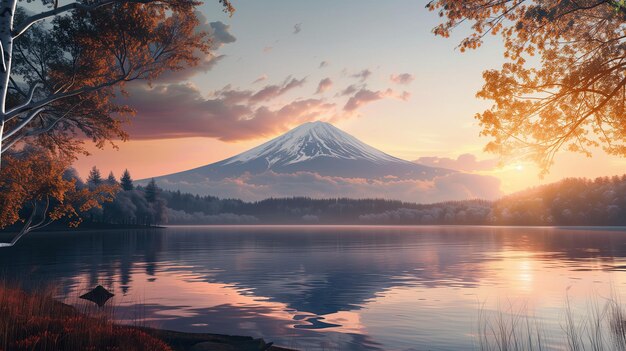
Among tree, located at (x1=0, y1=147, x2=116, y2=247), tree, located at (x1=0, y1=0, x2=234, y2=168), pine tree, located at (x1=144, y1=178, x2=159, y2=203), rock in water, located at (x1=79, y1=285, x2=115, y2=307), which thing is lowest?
rock in water, located at (x1=79, y1=285, x2=115, y2=307)

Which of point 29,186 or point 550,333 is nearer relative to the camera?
point 550,333

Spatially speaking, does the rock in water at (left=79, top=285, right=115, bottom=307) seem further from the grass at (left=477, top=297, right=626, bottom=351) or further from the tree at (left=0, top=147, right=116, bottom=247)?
the grass at (left=477, top=297, right=626, bottom=351)

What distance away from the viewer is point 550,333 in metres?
19.1

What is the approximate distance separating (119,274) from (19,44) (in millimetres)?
21990

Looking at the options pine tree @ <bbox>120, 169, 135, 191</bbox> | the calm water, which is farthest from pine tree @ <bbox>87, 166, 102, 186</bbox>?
the calm water

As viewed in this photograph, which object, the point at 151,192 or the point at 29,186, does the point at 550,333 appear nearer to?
the point at 29,186

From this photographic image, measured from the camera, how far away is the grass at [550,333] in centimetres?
1604

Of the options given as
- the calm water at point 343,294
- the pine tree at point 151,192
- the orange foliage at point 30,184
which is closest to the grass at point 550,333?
the calm water at point 343,294

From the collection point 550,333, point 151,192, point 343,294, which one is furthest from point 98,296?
point 151,192

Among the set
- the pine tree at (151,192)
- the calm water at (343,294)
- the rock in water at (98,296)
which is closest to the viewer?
the calm water at (343,294)

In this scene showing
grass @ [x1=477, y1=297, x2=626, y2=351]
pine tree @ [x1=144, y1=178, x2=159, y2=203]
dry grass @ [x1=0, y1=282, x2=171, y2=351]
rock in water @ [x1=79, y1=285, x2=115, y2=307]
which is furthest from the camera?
pine tree @ [x1=144, y1=178, x2=159, y2=203]

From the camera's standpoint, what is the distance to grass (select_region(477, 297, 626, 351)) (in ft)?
52.6

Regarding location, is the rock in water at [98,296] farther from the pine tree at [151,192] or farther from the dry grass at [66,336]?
the pine tree at [151,192]

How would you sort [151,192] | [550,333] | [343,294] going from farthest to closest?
[151,192]
[343,294]
[550,333]
